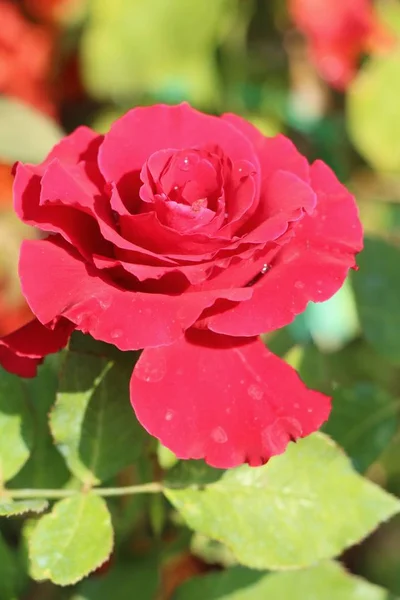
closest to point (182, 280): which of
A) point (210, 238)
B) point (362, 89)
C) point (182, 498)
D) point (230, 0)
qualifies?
point (210, 238)

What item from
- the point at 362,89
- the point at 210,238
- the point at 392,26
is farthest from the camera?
the point at 392,26

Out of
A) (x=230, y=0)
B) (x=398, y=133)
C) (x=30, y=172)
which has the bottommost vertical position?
(x=398, y=133)

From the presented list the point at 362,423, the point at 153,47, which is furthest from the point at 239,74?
the point at 362,423

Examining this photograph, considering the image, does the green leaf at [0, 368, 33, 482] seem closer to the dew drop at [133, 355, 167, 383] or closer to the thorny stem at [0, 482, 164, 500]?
the thorny stem at [0, 482, 164, 500]

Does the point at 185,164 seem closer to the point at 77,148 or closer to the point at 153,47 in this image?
the point at 77,148

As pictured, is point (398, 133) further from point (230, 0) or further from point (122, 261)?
point (122, 261)

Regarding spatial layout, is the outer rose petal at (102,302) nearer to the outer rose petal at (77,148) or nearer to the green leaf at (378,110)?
the outer rose petal at (77,148)

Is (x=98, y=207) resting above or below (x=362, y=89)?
above
